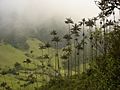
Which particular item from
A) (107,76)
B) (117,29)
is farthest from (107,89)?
(117,29)

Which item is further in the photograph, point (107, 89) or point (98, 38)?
point (98, 38)

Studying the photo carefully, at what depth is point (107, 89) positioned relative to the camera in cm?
2323

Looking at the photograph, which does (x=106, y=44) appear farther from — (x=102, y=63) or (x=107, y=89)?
(x=107, y=89)

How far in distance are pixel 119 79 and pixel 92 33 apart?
637cm

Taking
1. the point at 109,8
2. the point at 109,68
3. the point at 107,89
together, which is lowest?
the point at 107,89

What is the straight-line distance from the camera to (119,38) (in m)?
22.3

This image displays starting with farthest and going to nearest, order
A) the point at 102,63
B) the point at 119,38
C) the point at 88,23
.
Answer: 1. the point at 88,23
2. the point at 102,63
3. the point at 119,38

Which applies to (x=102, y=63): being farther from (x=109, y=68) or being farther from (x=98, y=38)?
(x=98, y=38)

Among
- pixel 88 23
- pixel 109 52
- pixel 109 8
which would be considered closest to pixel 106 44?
pixel 109 52

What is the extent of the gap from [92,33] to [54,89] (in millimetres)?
96383

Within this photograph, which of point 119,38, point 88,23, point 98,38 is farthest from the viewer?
point 88,23

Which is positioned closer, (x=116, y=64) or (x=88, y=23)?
(x=116, y=64)

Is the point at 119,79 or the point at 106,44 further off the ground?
the point at 106,44

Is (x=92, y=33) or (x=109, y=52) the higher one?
(x=92, y=33)
